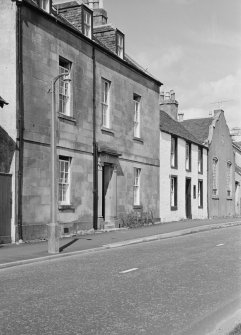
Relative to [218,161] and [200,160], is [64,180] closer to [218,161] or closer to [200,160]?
[200,160]

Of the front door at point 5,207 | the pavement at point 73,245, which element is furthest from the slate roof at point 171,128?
the front door at point 5,207

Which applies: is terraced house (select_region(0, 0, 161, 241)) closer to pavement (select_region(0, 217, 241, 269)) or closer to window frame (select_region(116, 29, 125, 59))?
window frame (select_region(116, 29, 125, 59))

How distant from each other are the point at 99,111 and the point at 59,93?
315cm

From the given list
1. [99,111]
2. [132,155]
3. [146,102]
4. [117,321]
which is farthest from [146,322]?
[146,102]

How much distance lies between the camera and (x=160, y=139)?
29.1 m

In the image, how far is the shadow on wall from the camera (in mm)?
16250

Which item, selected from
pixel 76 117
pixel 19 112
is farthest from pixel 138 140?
pixel 19 112

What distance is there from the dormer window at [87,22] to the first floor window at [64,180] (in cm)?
603

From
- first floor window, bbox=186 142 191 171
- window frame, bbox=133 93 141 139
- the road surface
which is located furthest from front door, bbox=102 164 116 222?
first floor window, bbox=186 142 191 171

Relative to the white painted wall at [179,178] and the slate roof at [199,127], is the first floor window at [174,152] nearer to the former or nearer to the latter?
the white painted wall at [179,178]

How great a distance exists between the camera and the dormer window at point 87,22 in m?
21.8

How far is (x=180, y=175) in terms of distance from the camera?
32031 mm

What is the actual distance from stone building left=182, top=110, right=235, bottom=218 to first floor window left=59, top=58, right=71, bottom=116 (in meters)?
20.2

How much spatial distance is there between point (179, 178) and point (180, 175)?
27 centimetres
